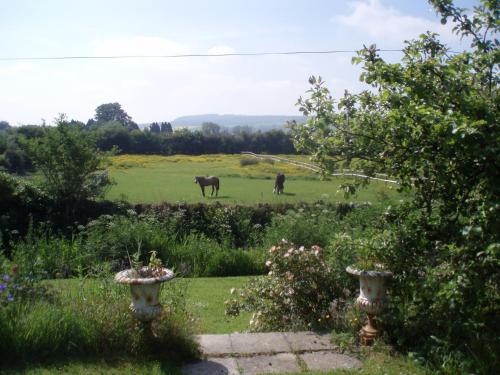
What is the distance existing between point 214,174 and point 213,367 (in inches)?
1363

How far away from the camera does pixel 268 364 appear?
482cm

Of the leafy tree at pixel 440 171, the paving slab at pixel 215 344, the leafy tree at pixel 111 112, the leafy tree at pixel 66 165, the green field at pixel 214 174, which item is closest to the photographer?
the leafy tree at pixel 440 171

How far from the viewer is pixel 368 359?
4.93 meters

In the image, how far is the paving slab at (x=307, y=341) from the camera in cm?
523

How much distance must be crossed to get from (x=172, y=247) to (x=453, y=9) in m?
8.31

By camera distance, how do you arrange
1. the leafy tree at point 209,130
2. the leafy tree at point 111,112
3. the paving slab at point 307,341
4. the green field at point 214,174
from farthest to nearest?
the leafy tree at point 111,112
the leafy tree at point 209,130
the green field at point 214,174
the paving slab at point 307,341

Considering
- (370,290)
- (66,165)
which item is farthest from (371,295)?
(66,165)

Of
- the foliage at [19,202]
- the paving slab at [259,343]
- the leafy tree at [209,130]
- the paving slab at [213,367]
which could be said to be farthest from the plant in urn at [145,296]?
the leafy tree at [209,130]

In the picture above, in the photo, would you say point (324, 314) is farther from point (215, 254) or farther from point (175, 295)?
point (215, 254)

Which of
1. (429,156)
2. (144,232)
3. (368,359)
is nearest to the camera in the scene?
(429,156)

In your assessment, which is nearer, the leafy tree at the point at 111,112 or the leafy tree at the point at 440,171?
the leafy tree at the point at 440,171

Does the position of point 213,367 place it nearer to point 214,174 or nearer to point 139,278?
point 139,278

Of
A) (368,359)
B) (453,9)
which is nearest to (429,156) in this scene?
(453,9)

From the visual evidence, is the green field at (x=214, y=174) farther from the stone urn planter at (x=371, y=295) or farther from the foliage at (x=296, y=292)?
the stone urn planter at (x=371, y=295)
